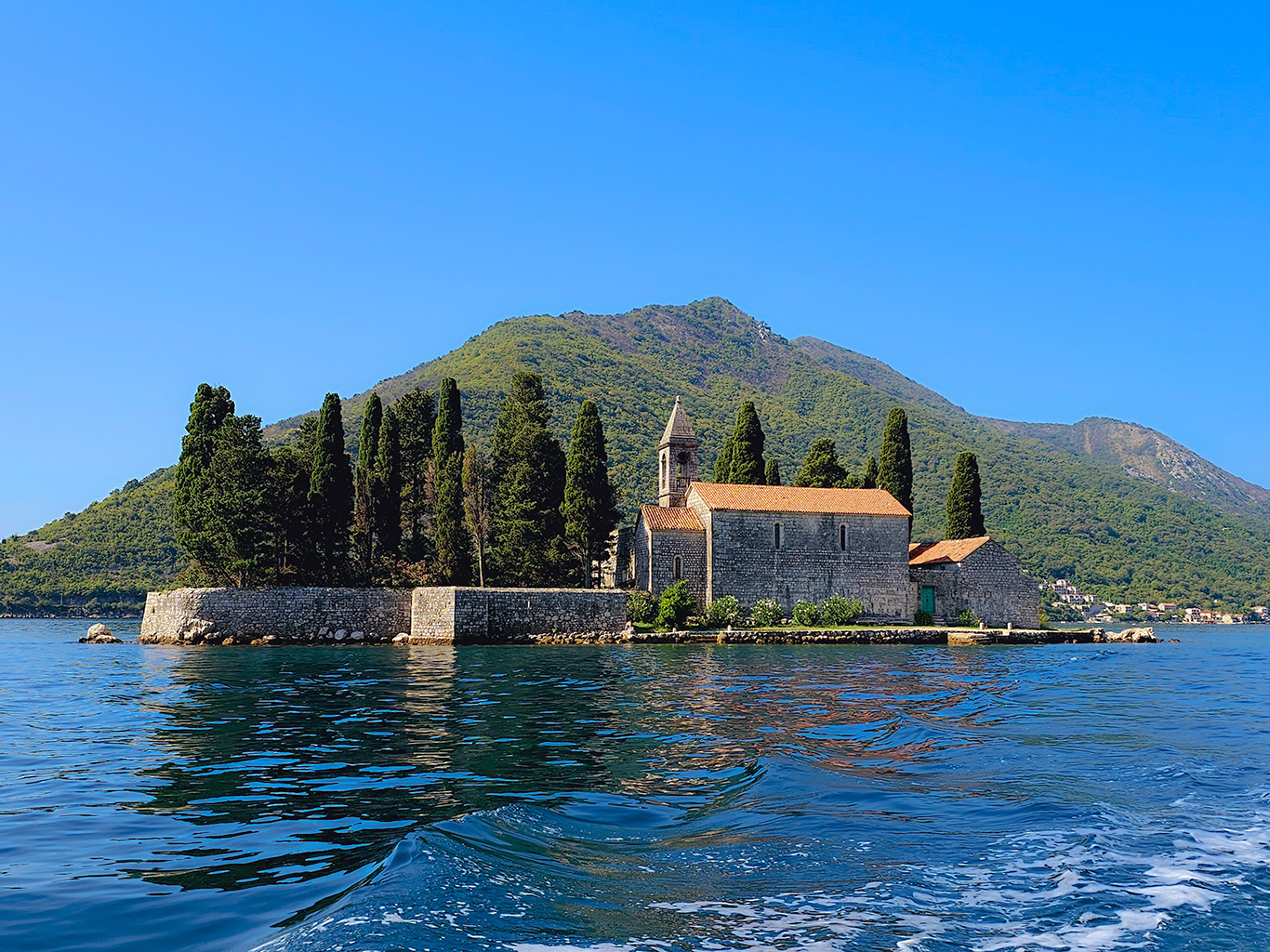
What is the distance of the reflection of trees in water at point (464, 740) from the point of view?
790 cm

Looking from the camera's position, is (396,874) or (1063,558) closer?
(396,874)

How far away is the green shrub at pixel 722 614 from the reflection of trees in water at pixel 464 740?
14891 mm

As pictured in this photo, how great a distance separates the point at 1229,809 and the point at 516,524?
34.8 m

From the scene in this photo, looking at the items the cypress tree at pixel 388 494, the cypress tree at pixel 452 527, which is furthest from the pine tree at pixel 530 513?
the cypress tree at pixel 388 494

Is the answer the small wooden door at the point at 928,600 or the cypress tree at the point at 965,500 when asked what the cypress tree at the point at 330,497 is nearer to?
the small wooden door at the point at 928,600

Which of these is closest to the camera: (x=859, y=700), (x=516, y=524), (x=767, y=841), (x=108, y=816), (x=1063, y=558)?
(x=767, y=841)

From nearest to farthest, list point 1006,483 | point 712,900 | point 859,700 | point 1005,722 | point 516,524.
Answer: point 712,900
point 1005,722
point 859,700
point 516,524
point 1006,483

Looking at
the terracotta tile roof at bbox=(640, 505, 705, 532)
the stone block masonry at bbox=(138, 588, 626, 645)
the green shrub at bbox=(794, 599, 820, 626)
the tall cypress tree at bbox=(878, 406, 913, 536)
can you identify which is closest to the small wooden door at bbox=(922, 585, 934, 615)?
the tall cypress tree at bbox=(878, 406, 913, 536)

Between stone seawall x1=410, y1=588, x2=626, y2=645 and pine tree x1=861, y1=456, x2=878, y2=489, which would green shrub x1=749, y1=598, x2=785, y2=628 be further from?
pine tree x1=861, y1=456, x2=878, y2=489

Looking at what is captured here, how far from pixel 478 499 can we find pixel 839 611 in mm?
17516

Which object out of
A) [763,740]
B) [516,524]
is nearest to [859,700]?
[763,740]

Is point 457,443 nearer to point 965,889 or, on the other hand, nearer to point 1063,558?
point 965,889

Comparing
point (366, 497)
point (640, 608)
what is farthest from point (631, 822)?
point (366, 497)

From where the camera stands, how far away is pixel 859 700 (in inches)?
678
